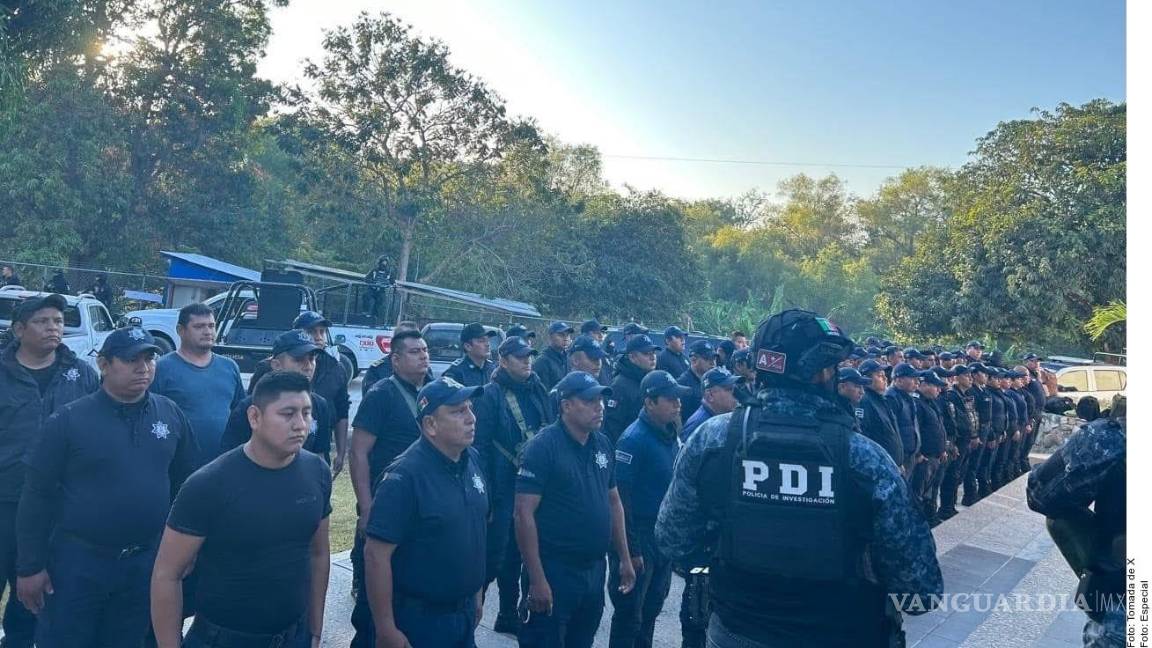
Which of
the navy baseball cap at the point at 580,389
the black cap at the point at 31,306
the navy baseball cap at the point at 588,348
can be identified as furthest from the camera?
the navy baseball cap at the point at 588,348

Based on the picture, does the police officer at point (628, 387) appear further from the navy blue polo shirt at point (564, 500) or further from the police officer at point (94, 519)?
the police officer at point (94, 519)

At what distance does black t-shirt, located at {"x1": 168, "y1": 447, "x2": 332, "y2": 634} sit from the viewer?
2846mm

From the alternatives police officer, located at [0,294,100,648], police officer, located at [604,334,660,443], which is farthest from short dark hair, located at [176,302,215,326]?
police officer, located at [604,334,660,443]

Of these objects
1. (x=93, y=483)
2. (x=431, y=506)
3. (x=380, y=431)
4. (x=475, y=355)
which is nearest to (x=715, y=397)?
(x=475, y=355)

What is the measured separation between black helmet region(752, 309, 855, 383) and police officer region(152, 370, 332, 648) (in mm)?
1724

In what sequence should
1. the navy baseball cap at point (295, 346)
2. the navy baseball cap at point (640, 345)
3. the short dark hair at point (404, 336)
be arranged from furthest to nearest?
the navy baseball cap at point (640, 345)
the short dark hair at point (404, 336)
the navy baseball cap at point (295, 346)

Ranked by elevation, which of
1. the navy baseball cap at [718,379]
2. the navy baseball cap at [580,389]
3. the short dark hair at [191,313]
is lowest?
the navy baseball cap at [718,379]

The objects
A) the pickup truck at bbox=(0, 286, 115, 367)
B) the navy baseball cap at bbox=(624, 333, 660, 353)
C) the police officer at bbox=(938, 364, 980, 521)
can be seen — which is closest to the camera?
the navy baseball cap at bbox=(624, 333, 660, 353)

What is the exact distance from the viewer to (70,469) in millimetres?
3533

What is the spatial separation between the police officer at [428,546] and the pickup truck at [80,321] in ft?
36.1

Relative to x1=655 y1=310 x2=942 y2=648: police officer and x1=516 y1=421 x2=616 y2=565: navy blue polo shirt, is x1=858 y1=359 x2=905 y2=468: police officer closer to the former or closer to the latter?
x1=516 y1=421 x2=616 y2=565: navy blue polo shirt

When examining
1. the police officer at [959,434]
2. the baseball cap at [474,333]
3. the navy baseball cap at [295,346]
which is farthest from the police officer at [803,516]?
the police officer at [959,434]

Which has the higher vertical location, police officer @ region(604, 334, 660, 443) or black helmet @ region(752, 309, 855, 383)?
black helmet @ region(752, 309, 855, 383)

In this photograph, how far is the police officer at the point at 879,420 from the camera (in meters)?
7.53
